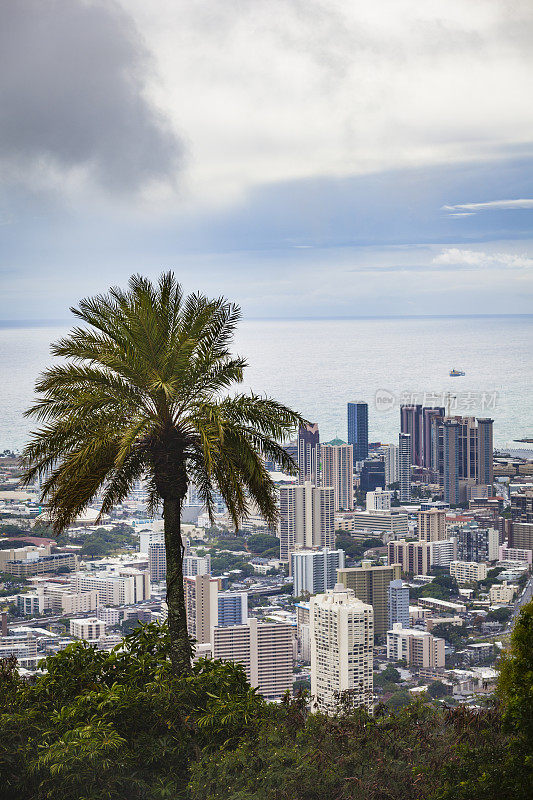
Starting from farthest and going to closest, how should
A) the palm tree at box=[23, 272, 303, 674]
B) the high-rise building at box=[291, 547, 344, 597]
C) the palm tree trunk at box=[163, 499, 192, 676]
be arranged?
the high-rise building at box=[291, 547, 344, 597]
the palm tree trunk at box=[163, 499, 192, 676]
the palm tree at box=[23, 272, 303, 674]

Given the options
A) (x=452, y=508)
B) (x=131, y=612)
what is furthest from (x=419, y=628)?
(x=452, y=508)

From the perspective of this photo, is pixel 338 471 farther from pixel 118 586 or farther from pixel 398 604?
pixel 118 586

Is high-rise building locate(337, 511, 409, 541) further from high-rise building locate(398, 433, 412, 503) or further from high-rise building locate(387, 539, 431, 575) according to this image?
high-rise building locate(398, 433, 412, 503)

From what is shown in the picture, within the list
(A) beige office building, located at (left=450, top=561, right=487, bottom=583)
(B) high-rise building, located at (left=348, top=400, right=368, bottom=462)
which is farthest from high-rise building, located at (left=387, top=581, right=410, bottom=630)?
(B) high-rise building, located at (left=348, top=400, right=368, bottom=462)

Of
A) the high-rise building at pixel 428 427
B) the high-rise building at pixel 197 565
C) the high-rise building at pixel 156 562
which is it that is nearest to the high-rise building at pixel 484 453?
the high-rise building at pixel 428 427

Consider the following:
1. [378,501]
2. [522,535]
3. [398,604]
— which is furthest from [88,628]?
[378,501]
